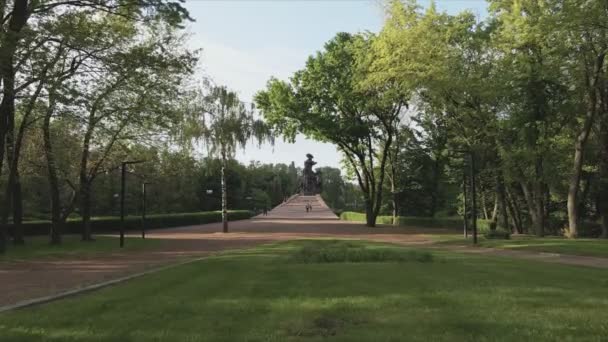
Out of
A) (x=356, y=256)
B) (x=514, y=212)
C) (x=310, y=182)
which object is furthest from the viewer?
(x=310, y=182)

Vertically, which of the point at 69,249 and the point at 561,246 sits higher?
the point at 561,246

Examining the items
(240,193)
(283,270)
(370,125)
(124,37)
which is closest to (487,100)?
(370,125)

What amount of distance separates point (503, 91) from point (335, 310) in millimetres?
25448

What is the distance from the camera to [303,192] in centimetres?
10462

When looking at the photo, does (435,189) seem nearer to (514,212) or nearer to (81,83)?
(514,212)

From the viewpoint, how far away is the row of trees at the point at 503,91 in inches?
1102

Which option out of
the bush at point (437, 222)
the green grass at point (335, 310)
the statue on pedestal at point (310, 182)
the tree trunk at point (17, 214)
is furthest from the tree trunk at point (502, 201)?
the statue on pedestal at point (310, 182)

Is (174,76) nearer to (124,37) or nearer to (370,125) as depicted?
(124,37)

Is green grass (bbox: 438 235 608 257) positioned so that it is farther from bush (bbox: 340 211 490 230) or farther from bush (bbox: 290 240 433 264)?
bush (bbox: 340 211 490 230)

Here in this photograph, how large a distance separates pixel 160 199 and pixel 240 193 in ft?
67.5

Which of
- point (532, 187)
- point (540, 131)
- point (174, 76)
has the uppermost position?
point (174, 76)

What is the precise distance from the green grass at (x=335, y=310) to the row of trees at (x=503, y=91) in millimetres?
18024

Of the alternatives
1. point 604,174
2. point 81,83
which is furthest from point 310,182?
point 81,83

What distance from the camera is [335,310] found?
7.93m
